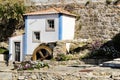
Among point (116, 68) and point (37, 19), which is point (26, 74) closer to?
point (116, 68)

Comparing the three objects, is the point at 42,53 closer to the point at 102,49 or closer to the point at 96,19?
the point at 102,49

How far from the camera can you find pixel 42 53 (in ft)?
79.6

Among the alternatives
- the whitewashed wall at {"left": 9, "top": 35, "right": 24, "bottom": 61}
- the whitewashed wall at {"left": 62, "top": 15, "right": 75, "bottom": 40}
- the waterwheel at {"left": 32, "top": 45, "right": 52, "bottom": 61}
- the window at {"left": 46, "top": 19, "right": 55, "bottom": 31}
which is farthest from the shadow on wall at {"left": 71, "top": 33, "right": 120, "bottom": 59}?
the whitewashed wall at {"left": 9, "top": 35, "right": 24, "bottom": 61}

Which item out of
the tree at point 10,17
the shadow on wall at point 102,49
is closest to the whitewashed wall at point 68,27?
the shadow on wall at point 102,49

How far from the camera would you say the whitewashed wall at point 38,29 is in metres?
24.8

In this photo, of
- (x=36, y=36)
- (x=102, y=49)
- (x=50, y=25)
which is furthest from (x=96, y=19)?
(x=36, y=36)

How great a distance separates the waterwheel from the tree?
4.41 metres

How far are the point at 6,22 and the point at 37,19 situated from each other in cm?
416

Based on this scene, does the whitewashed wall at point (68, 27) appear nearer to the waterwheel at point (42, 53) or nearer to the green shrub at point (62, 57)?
the waterwheel at point (42, 53)

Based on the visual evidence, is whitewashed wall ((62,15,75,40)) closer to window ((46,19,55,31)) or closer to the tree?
window ((46,19,55,31))

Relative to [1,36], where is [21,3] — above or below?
above

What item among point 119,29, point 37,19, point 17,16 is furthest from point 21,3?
point 119,29

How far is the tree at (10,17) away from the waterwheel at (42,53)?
4413mm

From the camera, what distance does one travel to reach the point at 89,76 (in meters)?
11.0
